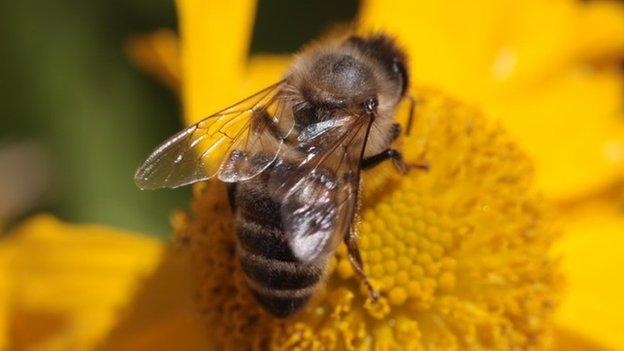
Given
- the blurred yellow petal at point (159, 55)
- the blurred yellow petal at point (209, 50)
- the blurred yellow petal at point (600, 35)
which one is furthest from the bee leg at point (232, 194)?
the blurred yellow petal at point (600, 35)

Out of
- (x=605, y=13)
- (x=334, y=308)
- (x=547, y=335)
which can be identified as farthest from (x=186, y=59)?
(x=605, y=13)

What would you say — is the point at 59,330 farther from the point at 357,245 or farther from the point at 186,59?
the point at 357,245

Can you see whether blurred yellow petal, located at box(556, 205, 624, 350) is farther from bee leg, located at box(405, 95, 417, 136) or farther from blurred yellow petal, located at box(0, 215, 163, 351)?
blurred yellow petal, located at box(0, 215, 163, 351)

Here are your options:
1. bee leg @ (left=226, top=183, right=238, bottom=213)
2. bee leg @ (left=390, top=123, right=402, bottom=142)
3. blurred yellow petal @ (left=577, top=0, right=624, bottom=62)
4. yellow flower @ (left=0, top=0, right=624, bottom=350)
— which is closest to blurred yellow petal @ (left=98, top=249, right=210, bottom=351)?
yellow flower @ (left=0, top=0, right=624, bottom=350)

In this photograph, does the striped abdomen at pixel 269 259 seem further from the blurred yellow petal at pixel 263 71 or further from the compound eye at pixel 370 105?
the blurred yellow petal at pixel 263 71

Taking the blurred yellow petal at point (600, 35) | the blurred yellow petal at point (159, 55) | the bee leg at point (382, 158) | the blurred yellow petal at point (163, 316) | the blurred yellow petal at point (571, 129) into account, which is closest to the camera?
the bee leg at point (382, 158)
